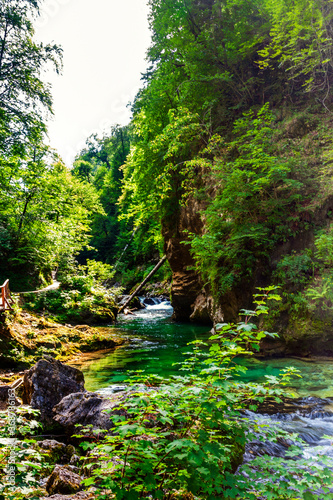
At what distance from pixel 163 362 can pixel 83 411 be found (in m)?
4.33

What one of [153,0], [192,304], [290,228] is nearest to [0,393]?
[290,228]

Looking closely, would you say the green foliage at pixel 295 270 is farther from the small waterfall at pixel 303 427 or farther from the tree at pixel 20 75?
the tree at pixel 20 75

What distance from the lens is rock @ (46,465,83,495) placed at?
2.73 m

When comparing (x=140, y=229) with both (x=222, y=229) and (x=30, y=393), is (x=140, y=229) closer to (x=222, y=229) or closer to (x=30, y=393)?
(x=222, y=229)

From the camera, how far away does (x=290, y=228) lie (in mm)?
7980

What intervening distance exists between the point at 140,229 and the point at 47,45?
16705mm

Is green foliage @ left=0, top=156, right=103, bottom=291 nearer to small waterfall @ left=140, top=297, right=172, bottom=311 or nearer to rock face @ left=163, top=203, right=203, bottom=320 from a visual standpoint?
rock face @ left=163, top=203, right=203, bottom=320

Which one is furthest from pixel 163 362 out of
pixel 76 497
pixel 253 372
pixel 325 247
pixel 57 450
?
pixel 76 497

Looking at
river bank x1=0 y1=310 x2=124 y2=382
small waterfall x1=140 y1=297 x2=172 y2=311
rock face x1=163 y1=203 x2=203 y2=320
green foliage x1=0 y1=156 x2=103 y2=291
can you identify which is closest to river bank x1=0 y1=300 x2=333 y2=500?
river bank x1=0 y1=310 x2=124 y2=382

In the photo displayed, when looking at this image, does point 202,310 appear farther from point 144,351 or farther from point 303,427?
point 303,427

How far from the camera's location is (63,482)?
2773mm

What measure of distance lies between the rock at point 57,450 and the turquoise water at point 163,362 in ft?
5.73

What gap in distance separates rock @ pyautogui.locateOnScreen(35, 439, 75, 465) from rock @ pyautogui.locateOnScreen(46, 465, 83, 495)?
2.09ft

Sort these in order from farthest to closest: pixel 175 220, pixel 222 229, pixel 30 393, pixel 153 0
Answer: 1. pixel 175 220
2. pixel 153 0
3. pixel 222 229
4. pixel 30 393
